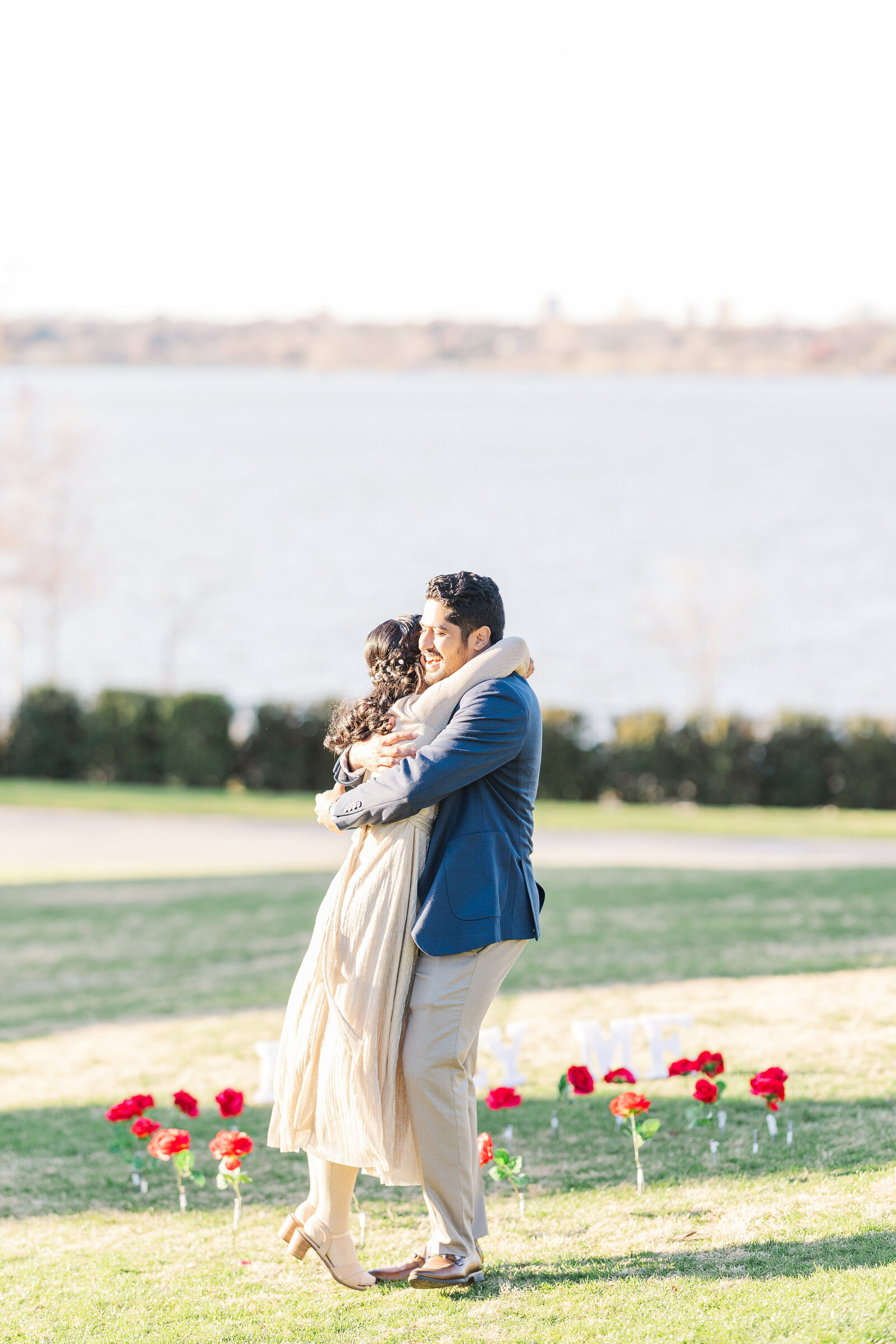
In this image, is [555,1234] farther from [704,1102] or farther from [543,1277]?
[704,1102]

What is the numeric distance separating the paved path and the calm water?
882 cm

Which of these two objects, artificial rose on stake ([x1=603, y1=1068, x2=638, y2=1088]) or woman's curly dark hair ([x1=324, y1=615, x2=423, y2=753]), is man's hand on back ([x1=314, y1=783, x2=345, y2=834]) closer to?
woman's curly dark hair ([x1=324, y1=615, x2=423, y2=753])

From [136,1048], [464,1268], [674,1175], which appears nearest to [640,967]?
[136,1048]

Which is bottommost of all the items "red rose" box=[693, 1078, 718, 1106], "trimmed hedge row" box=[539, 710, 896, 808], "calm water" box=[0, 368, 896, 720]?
"red rose" box=[693, 1078, 718, 1106]

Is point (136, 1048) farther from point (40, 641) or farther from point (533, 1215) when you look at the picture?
point (40, 641)

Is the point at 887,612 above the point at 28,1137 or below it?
above

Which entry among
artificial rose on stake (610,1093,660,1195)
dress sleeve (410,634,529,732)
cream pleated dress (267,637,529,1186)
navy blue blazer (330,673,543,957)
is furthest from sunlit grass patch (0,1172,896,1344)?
dress sleeve (410,634,529,732)

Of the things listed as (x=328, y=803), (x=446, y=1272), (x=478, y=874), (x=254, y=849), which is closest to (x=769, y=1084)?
(x=446, y=1272)

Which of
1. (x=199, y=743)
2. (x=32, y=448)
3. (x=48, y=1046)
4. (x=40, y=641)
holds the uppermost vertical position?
(x=32, y=448)

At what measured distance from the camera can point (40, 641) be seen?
52.1 metres

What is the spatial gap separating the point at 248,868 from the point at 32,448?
31.1 meters

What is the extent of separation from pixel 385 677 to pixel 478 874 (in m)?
0.59

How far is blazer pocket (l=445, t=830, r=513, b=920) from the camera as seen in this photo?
11.1 ft

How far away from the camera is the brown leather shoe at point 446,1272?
11.5 feet
